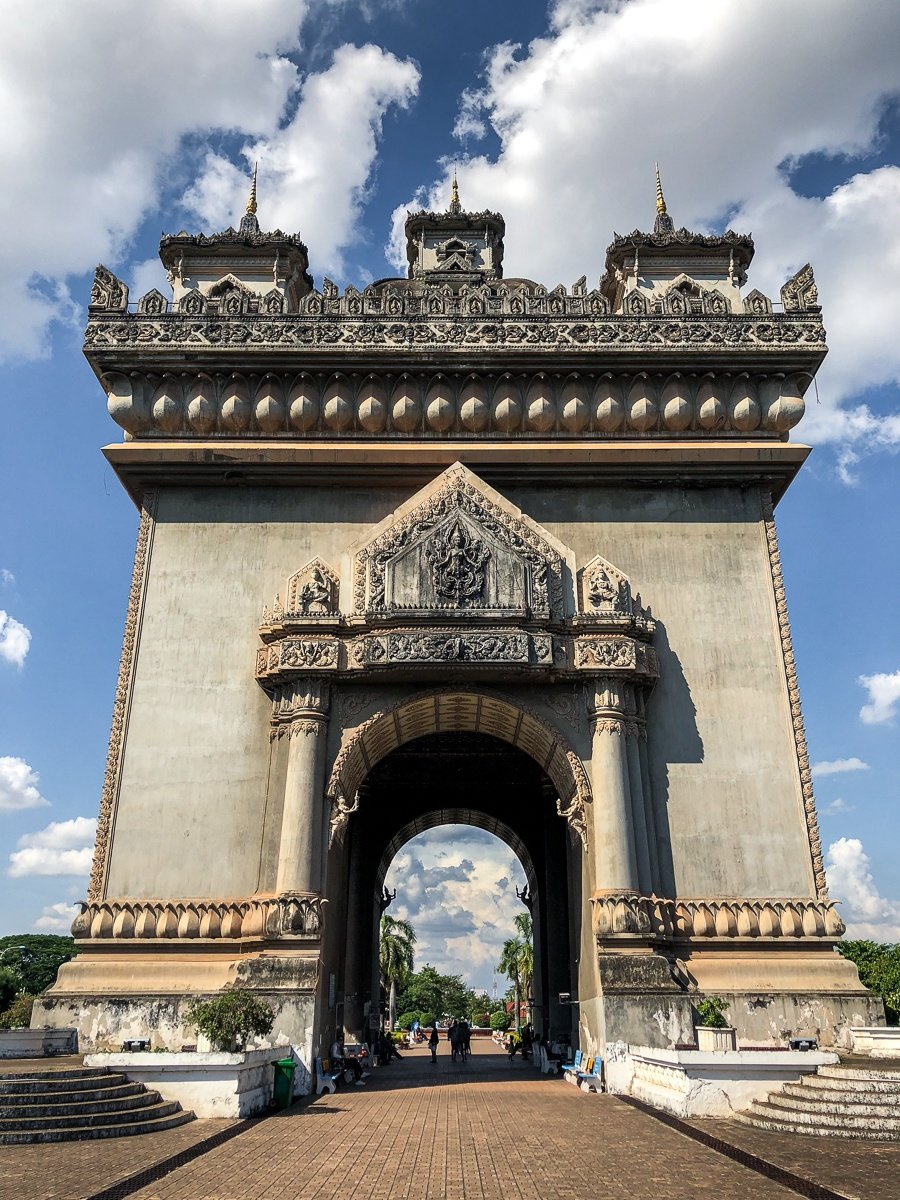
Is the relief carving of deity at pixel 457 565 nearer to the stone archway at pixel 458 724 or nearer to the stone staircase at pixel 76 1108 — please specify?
the stone archway at pixel 458 724

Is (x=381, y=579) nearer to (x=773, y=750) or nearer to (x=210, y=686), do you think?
(x=210, y=686)

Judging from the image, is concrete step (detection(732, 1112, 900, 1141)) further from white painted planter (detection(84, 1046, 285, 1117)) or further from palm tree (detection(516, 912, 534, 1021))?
palm tree (detection(516, 912, 534, 1021))

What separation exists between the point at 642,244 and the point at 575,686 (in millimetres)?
15171

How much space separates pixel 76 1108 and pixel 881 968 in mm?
46783

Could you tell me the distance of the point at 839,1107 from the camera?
11.3 m

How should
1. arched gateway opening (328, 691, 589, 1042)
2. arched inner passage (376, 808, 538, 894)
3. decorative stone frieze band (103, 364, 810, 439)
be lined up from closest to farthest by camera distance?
1. arched gateway opening (328, 691, 589, 1042)
2. decorative stone frieze band (103, 364, 810, 439)
3. arched inner passage (376, 808, 538, 894)

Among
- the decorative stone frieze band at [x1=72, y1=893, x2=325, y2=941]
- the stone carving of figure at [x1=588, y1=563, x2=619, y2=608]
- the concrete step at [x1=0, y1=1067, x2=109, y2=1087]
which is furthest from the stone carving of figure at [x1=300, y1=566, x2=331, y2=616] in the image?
the concrete step at [x1=0, y1=1067, x2=109, y2=1087]

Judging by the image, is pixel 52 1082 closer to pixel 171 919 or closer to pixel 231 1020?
pixel 231 1020

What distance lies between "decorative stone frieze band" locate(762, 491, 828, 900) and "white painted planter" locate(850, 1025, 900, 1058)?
251cm

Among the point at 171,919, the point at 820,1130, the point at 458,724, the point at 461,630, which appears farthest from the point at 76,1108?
the point at 458,724

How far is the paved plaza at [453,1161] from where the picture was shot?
27.3 feet

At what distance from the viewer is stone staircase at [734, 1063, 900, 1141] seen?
11.1 meters

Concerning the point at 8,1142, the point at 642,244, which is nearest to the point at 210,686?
the point at 8,1142

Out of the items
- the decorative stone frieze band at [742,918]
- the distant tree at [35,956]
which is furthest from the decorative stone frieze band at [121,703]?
the distant tree at [35,956]
